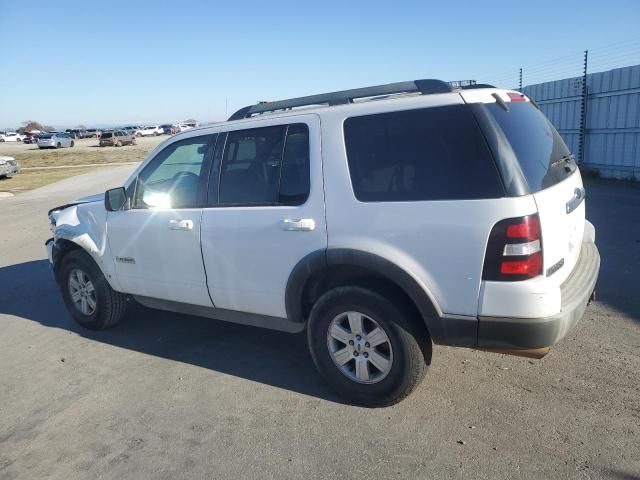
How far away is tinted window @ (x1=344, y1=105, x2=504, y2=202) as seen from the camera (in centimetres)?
291

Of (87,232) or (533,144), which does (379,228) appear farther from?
(87,232)

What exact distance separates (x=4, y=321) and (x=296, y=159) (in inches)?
161

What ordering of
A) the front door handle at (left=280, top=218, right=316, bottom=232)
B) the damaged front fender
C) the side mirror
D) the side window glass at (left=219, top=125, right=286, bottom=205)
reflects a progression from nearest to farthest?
1. the front door handle at (left=280, top=218, right=316, bottom=232)
2. the side window glass at (left=219, top=125, right=286, bottom=205)
3. the side mirror
4. the damaged front fender

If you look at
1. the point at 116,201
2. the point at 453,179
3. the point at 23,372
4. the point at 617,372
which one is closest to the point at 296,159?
the point at 453,179

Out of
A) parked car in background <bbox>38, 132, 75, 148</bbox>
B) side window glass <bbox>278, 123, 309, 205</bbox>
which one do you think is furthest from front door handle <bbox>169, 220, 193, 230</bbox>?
parked car in background <bbox>38, 132, 75, 148</bbox>

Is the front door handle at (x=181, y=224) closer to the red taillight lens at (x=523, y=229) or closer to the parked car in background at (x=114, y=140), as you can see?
the red taillight lens at (x=523, y=229)

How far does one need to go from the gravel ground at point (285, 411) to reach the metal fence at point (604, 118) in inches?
315

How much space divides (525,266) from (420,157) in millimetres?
866

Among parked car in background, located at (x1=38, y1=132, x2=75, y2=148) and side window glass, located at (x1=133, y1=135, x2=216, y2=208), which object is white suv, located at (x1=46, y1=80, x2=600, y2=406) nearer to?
side window glass, located at (x1=133, y1=135, x2=216, y2=208)

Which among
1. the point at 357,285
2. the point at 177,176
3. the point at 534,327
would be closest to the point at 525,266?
the point at 534,327

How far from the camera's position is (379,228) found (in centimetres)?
319

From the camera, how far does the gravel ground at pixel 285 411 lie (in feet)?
9.50

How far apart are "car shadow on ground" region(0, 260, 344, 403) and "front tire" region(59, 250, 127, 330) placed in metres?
0.15

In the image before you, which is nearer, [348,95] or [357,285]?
[357,285]
